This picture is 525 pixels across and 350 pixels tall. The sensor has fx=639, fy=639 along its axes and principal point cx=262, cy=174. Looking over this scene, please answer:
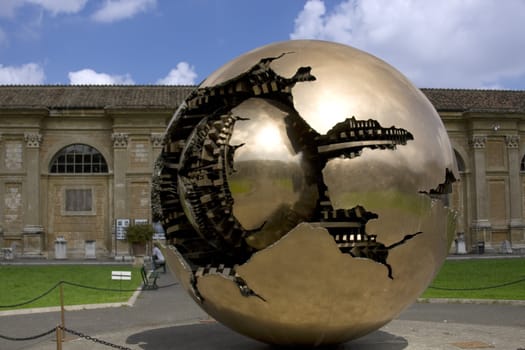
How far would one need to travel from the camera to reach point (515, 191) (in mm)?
40312

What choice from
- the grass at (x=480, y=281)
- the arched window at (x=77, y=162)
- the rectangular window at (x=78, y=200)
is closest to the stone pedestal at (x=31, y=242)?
the rectangular window at (x=78, y=200)

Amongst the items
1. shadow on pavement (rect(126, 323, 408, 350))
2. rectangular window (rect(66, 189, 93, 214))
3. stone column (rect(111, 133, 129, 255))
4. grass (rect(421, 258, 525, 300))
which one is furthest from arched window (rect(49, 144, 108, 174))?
shadow on pavement (rect(126, 323, 408, 350))

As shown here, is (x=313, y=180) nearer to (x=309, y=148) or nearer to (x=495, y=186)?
(x=309, y=148)

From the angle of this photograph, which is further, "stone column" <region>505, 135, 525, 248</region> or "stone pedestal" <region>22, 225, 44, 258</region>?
"stone column" <region>505, 135, 525, 248</region>

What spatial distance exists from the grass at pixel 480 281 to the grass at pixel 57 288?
26.6 ft

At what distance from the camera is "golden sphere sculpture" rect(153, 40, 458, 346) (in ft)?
19.6

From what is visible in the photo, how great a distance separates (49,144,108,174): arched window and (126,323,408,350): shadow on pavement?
Answer: 28.8 metres

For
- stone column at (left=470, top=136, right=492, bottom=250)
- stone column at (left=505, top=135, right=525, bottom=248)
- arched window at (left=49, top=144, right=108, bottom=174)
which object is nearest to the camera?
arched window at (left=49, top=144, right=108, bottom=174)

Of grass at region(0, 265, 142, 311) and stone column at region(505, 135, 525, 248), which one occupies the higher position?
stone column at region(505, 135, 525, 248)

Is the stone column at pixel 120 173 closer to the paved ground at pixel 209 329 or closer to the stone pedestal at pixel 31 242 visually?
the stone pedestal at pixel 31 242

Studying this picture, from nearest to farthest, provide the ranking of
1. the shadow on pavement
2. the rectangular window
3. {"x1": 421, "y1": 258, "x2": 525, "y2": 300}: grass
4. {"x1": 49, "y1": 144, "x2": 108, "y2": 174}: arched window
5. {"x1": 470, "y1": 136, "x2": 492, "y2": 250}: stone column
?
the shadow on pavement
{"x1": 421, "y1": 258, "x2": 525, "y2": 300}: grass
the rectangular window
{"x1": 49, "y1": 144, "x2": 108, "y2": 174}: arched window
{"x1": 470, "y1": 136, "x2": 492, "y2": 250}: stone column

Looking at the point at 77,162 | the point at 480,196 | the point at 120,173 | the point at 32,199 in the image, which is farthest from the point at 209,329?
the point at 480,196

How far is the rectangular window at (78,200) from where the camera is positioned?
3703cm

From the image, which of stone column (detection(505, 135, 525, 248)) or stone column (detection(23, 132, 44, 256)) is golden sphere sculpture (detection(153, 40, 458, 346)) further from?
stone column (detection(505, 135, 525, 248))
